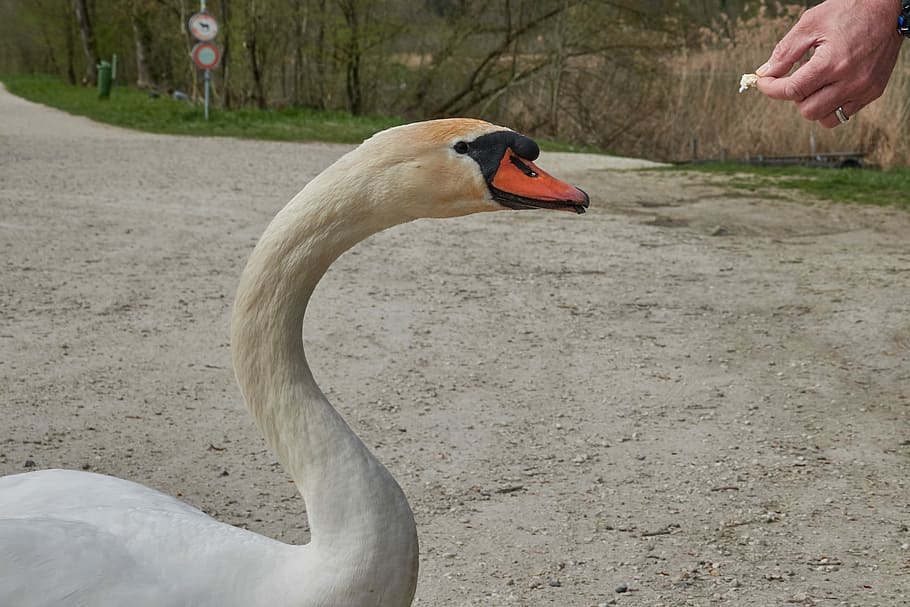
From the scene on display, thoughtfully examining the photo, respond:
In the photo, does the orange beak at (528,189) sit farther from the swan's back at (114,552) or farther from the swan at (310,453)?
the swan's back at (114,552)

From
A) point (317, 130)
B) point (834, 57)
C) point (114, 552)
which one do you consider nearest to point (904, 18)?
point (834, 57)

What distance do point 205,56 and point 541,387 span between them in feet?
46.2

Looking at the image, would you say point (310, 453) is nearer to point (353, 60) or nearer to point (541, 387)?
point (541, 387)

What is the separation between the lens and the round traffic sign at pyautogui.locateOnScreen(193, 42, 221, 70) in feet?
55.5

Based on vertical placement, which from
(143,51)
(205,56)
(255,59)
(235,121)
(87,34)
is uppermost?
(205,56)

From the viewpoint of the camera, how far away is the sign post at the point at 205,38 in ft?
54.6

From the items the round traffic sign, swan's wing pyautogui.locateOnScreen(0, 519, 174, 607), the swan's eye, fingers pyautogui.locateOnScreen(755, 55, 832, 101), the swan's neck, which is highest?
fingers pyautogui.locateOnScreen(755, 55, 832, 101)

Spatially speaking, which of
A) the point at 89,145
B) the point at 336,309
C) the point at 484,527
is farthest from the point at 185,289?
the point at 89,145

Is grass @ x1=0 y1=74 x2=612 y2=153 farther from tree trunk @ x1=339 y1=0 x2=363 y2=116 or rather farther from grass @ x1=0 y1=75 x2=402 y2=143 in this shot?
tree trunk @ x1=339 y1=0 x2=363 y2=116

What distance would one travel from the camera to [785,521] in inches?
130

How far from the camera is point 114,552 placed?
1809 mm

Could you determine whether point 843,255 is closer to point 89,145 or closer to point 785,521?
point 785,521

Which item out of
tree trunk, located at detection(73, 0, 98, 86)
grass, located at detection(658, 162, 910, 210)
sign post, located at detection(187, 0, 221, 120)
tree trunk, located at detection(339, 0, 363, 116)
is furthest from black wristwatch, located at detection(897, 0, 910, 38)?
tree trunk, located at detection(73, 0, 98, 86)

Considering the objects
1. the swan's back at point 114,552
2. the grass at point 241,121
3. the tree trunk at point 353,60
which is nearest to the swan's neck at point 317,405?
the swan's back at point 114,552
